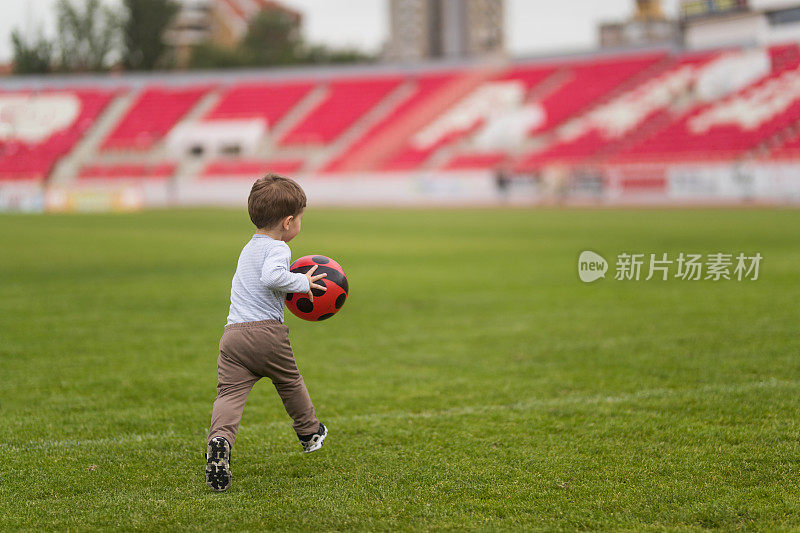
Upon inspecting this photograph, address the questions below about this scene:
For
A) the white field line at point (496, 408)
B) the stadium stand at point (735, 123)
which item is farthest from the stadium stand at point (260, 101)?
the white field line at point (496, 408)

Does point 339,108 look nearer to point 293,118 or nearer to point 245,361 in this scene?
point 293,118

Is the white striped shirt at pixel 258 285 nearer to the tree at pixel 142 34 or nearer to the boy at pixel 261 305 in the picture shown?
the boy at pixel 261 305

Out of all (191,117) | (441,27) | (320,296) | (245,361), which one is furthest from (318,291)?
(441,27)

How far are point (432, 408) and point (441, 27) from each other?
4861 inches

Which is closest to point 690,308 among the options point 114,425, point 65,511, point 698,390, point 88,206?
point 698,390

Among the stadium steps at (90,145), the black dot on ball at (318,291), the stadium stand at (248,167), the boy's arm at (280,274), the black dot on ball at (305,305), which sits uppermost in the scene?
the stadium steps at (90,145)

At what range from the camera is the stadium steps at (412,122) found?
44.0 meters

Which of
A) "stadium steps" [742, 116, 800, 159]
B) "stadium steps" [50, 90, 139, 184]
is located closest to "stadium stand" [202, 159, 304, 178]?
"stadium steps" [50, 90, 139, 184]

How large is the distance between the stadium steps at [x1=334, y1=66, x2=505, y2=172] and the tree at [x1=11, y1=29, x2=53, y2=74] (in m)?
41.5

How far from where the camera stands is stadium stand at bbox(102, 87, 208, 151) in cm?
4869

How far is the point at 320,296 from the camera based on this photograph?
432cm

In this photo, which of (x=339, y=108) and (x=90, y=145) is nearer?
(x=339, y=108)

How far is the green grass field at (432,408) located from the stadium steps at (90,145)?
38388mm

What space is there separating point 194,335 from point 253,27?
277 feet
